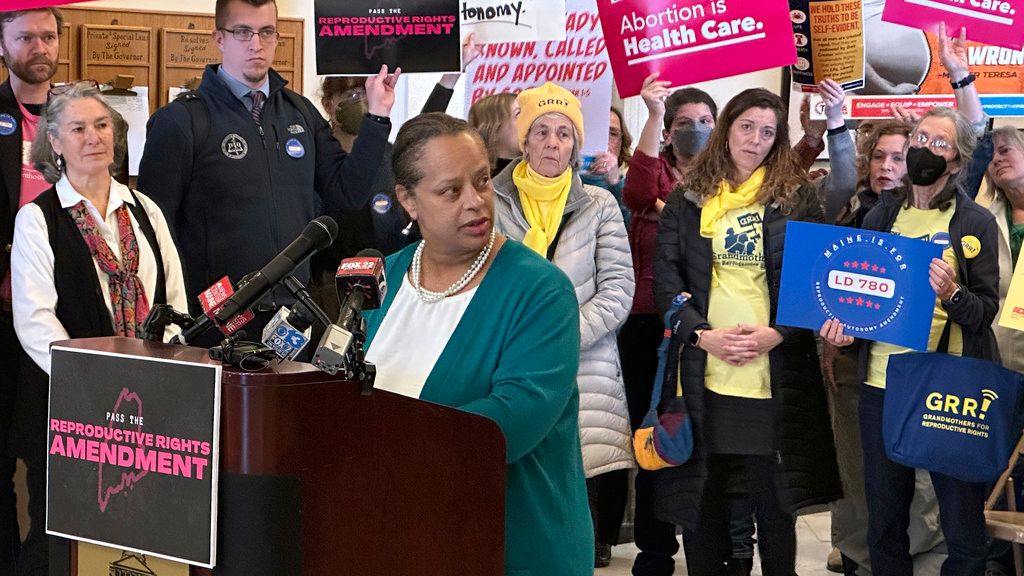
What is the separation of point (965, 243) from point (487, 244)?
2.12 meters

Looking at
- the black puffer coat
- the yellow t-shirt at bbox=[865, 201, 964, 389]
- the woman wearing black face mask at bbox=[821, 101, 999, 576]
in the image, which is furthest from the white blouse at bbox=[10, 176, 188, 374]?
the yellow t-shirt at bbox=[865, 201, 964, 389]

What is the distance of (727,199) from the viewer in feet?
12.9

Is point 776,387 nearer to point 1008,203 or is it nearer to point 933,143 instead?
point 933,143

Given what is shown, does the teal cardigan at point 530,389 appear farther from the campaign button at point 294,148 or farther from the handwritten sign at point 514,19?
the handwritten sign at point 514,19

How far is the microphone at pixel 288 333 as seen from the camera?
1604mm

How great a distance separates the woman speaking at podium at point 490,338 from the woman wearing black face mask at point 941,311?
189cm

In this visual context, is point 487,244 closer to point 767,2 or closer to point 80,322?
point 80,322

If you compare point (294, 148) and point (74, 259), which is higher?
point (294, 148)

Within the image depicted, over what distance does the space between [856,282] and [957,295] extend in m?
0.29

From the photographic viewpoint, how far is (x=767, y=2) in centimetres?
400

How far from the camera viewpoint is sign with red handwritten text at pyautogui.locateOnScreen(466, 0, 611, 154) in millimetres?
4430

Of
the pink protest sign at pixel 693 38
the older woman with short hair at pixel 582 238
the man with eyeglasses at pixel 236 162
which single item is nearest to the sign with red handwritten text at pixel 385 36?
the man with eyeglasses at pixel 236 162

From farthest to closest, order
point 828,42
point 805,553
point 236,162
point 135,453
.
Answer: point 805,553 → point 828,42 → point 236,162 → point 135,453

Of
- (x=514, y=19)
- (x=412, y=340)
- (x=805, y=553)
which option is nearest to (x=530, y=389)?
(x=412, y=340)
